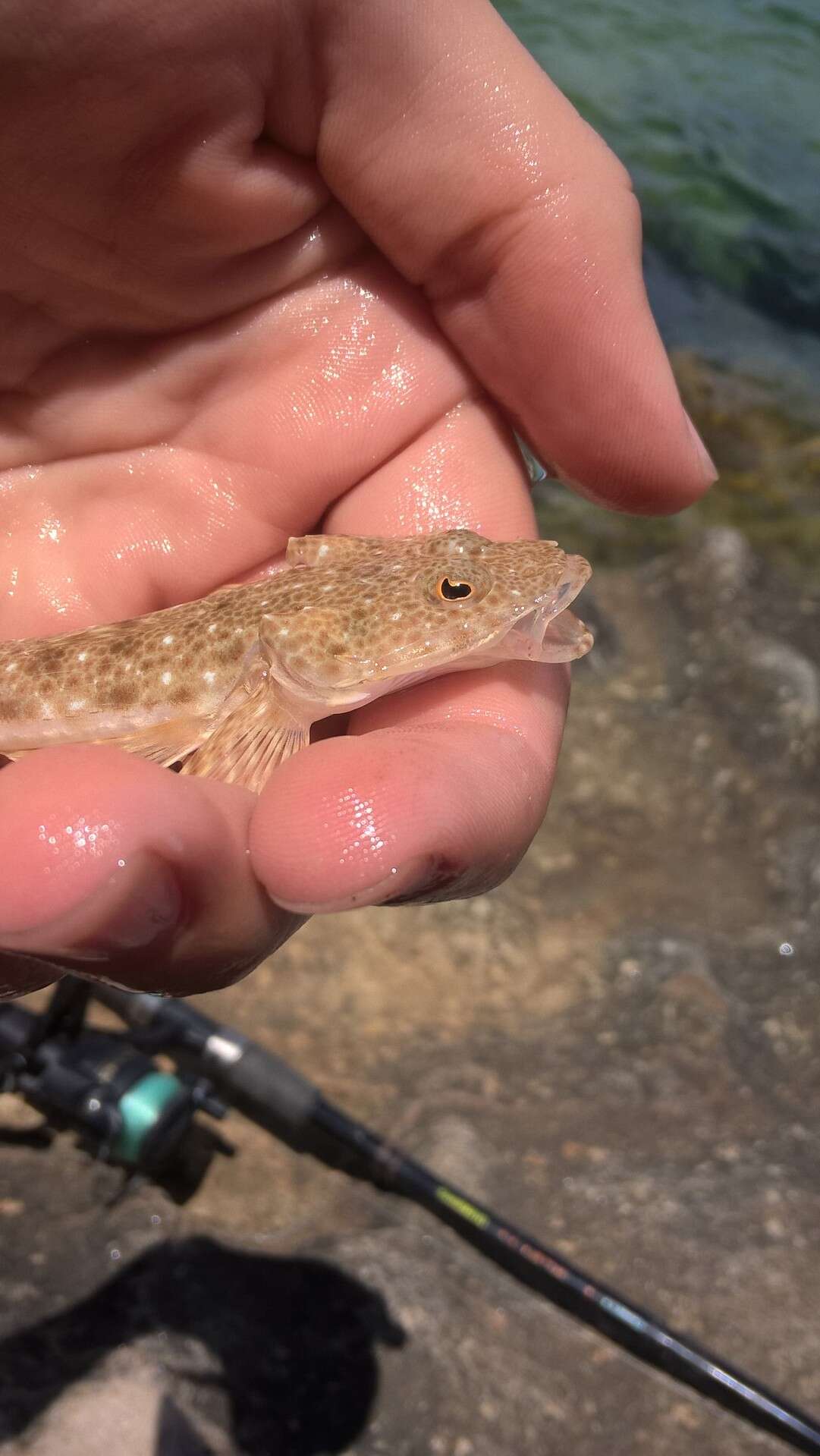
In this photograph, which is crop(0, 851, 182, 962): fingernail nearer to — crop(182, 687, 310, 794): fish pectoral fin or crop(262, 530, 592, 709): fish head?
crop(182, 687, 310, 794): fish pectoral fin

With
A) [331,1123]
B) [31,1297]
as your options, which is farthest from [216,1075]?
[31,1297]

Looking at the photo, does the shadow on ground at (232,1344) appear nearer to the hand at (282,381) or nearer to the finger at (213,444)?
the hand at (282,381)

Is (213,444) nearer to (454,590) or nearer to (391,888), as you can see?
(454,590)

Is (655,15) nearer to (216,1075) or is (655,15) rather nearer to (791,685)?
(791,685)

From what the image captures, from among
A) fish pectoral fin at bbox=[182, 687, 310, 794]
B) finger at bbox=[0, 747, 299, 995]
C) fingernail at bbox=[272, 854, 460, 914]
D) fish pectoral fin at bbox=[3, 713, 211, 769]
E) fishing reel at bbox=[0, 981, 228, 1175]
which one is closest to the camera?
finger at bbox=[0, 747, 299, 995]

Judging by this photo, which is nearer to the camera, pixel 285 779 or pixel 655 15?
pixel 285 779

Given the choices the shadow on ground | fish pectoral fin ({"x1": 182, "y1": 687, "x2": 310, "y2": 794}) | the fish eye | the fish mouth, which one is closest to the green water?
the fish mouth
